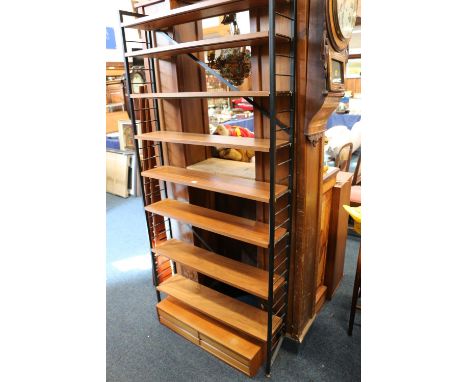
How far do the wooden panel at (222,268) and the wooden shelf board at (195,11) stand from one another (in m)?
1.32

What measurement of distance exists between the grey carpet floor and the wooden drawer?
0.05 m

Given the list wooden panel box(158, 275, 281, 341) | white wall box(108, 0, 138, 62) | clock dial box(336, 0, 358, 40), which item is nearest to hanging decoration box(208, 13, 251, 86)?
clock dial box(336, 0, 358, 40)

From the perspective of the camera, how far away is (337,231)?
83.5 inches

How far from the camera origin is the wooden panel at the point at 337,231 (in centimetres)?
208

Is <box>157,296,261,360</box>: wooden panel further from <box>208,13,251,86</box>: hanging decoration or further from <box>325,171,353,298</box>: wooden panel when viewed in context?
<box>208,13,251,86</box>: hanging decoration

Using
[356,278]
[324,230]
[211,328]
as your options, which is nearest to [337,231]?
[324,230]

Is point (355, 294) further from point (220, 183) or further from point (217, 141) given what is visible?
point (217, 141)

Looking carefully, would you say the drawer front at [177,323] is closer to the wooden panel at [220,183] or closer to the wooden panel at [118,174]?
the wooden panel at [220,183]

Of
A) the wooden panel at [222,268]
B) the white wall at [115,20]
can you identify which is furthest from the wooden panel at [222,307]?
the white wall at [115,20]

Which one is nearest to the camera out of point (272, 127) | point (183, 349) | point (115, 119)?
point (272, 127)

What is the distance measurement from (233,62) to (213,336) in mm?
1644
